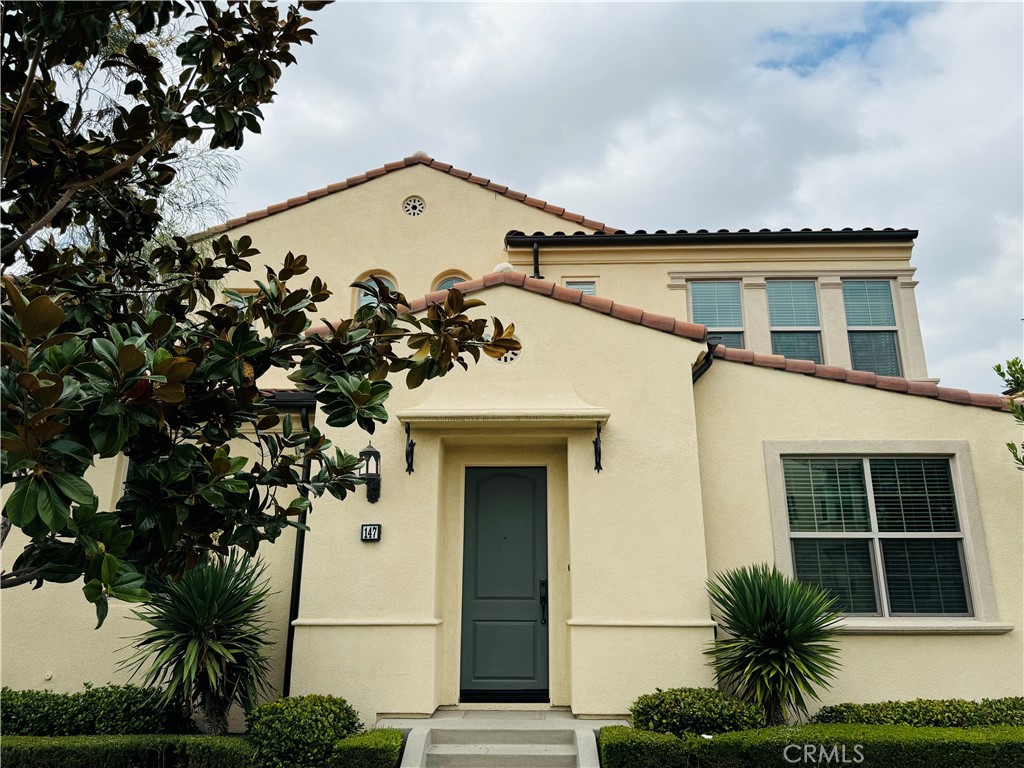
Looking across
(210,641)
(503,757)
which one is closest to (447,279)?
(210,641)

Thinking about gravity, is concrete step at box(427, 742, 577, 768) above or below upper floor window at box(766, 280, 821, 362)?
below

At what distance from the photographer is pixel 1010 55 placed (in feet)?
21.5

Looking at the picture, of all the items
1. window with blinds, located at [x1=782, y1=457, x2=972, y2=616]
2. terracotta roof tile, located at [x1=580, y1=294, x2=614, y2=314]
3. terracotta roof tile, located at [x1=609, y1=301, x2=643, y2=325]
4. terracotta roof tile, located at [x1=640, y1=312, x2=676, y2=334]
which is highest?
terracotta roof tile, located at [x1=580, y1=294, x2=614, y2=314]

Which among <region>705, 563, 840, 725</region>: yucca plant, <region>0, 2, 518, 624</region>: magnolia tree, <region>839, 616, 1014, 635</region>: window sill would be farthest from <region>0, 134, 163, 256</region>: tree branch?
<region>839, 616, 1014, 635</region>: window sill

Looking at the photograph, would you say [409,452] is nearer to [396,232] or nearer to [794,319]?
[396,232]

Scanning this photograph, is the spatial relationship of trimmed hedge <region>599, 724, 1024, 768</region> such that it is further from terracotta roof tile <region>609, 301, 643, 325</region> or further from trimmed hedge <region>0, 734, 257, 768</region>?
terracotta roof tile <region>609, 301, 643, 325</region>

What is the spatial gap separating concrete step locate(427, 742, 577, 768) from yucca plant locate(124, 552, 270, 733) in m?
2.09

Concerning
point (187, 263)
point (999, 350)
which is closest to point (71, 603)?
point (187, 263)

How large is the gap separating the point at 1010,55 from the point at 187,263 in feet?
24.6

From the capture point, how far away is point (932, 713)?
729 cm

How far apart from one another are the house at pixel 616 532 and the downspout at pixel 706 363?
0.15 feet

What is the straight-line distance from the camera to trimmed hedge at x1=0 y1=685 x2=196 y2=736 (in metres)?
7.38

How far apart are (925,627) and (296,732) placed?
6.80m

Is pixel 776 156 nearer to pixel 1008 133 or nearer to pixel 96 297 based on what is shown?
pixel 1008 133
